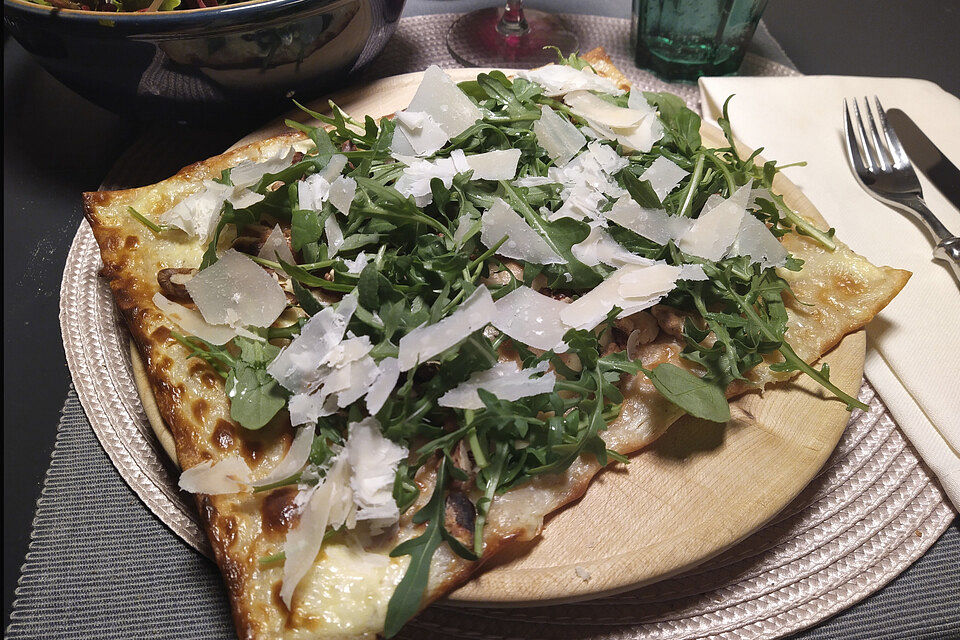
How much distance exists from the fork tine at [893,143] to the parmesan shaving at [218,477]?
2.28m

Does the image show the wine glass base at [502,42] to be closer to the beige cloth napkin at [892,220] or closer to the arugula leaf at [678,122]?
the beige cloth napkin at [892,220]

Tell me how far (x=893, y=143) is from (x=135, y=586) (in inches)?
105

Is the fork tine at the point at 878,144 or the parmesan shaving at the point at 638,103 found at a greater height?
the parmesan shaving at the point at 638,103

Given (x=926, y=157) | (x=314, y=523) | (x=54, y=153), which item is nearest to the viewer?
(x=314, y=523)

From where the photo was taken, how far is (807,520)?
1706 millimetres

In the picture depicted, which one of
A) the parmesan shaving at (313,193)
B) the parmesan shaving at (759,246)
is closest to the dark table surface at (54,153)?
the parmesan shaving at (313,193)

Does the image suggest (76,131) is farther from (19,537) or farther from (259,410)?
(259,410)

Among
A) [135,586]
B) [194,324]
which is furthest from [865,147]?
[135,586]

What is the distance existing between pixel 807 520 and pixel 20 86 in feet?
10.7

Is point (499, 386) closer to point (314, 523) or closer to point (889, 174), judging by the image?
point (314, 523)

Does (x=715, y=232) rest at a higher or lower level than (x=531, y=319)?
higher

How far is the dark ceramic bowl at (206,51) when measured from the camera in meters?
1.96

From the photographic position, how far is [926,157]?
2.43m

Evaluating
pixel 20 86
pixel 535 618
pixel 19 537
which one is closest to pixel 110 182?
pixel 20 86
